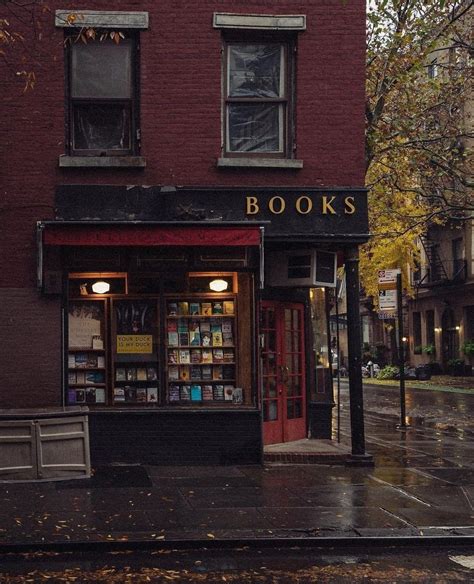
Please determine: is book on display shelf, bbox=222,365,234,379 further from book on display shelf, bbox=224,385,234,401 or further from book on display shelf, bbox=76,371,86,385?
book on display shelf, bbox=76,371,86,385

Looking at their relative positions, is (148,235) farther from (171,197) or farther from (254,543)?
(254,543)

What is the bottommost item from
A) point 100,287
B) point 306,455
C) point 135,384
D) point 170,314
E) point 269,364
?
point 306,455

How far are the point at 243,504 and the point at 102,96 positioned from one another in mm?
6443

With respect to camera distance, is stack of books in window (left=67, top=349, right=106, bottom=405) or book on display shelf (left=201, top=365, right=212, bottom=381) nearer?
stack of books in window (left=67, top=349, right=106, bottom=405)

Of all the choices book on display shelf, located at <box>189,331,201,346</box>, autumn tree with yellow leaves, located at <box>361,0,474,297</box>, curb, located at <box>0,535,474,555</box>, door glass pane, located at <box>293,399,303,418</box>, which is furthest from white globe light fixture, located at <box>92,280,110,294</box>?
autumn tree with yellow leaves, located at <box>361,0,474,297</box>

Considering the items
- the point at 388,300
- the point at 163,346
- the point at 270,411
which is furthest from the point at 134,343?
the point at 388,300

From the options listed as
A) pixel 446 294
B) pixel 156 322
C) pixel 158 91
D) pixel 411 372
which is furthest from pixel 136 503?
pixel 446 294

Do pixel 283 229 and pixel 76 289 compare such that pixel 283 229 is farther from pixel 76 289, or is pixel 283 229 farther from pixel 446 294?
pixel 446 294

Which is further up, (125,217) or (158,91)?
(158,91)

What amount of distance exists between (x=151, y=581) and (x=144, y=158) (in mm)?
7159

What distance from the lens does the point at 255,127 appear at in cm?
1327

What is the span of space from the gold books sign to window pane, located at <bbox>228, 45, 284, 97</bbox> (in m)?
3.85

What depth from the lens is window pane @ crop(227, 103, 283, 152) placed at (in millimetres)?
13203

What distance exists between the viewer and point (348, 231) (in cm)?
1298
